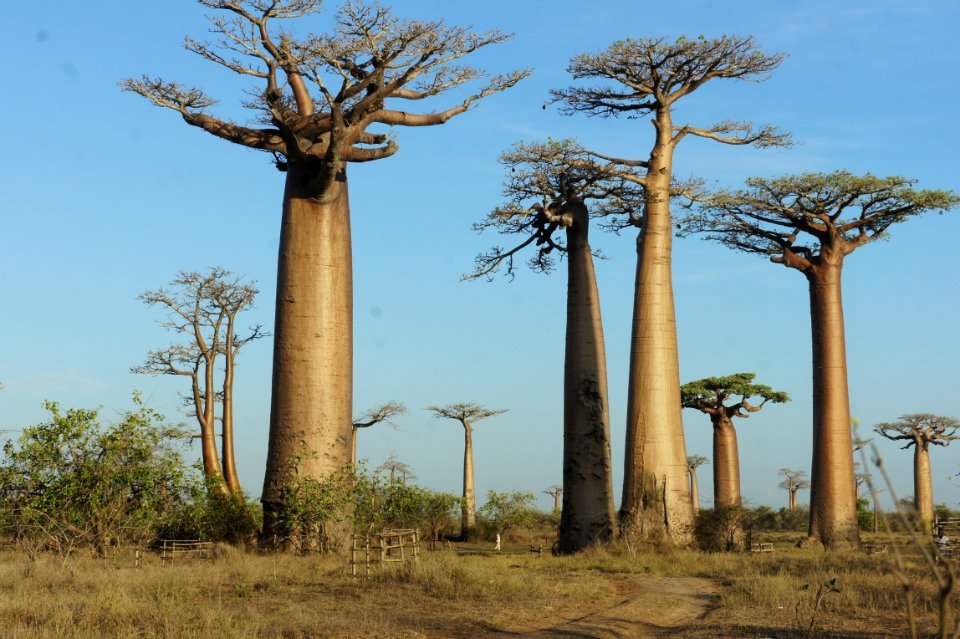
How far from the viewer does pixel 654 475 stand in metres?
14.3

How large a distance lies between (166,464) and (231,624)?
4779 millimetres

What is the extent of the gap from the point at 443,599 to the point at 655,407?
6887 millimetres

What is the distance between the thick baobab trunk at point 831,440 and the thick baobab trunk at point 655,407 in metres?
3.98

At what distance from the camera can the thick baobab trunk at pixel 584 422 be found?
549 inches

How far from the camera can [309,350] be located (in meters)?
12.1

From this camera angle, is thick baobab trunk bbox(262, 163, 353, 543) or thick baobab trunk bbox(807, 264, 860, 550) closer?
thick baobab trunk bbox(262, 163, 353, 543)

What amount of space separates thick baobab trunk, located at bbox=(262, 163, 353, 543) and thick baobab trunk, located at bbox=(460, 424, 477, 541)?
1363 centimetres

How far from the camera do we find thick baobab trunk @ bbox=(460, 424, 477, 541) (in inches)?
1009

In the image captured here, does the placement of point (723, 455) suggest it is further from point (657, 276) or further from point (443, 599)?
point (443, 599)

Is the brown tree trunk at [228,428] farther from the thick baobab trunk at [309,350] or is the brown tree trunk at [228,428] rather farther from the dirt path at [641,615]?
the dirt path at [641,615]

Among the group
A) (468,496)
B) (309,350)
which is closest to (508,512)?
→ (468,496)

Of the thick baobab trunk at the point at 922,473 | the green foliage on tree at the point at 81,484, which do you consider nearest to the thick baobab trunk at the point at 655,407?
the green foliage on tree at the point at 81,484

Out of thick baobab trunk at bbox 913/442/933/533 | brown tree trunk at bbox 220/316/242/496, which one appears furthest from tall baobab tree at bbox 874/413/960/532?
brown tree trunk at bbox 220/316/242/496

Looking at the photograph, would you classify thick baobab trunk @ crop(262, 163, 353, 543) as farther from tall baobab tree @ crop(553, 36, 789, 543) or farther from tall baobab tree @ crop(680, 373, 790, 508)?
tall baobab tree @ crop(680, 373, 790, 508)
